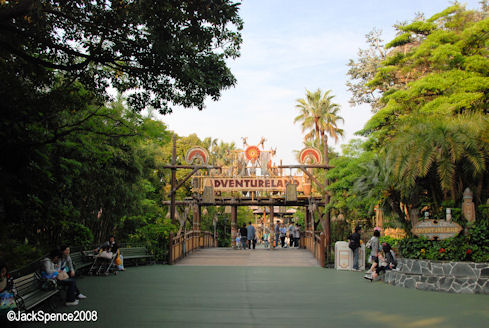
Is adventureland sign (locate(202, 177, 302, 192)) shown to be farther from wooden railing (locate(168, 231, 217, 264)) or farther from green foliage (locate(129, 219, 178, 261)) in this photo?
green foliage (locate(129, 219, 178, 261))

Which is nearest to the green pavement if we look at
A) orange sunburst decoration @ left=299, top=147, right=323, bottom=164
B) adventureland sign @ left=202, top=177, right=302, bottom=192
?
orange sunburst decoration @ left=299, top=147, right=323, bottom=164

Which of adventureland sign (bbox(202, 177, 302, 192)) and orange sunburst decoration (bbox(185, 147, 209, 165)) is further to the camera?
adventureland sign (bbox(202, 177, 302, 192))

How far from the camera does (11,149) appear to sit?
8.40 metres

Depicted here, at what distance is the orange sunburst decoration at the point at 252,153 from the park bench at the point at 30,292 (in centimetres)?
2077

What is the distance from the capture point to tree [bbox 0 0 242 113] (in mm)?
8680

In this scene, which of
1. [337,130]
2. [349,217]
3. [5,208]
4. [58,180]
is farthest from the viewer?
[337,130]

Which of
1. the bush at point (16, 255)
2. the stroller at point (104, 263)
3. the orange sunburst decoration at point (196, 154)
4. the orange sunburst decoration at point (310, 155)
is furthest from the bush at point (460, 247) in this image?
the orange sunburst decoration at point (196, 154)

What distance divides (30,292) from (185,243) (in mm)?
14652

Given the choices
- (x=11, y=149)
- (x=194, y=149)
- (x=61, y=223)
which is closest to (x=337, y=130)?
(x=194, y=149)

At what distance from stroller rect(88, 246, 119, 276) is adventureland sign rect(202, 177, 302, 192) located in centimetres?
1270

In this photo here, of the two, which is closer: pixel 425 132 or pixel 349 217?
pixel 425 132

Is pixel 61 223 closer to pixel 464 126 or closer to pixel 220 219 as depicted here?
pixel 464 126

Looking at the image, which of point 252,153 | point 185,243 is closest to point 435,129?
point 185,243

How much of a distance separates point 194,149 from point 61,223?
11.1 meters
